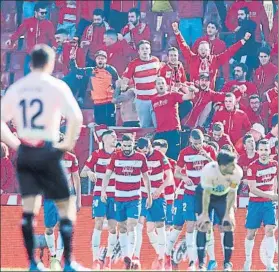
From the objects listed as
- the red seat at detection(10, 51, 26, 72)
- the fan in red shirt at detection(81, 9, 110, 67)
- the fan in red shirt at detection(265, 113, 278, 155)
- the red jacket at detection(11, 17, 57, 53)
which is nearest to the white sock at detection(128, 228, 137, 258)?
the fan in red shirt at detection(265, 113, 278, 155)

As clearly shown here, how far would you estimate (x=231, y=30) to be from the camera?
62.8 ft

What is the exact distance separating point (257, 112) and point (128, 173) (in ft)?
11.0

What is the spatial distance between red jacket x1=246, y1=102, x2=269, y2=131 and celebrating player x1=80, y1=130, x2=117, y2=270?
8.89 ft

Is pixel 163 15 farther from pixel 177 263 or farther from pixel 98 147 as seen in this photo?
pixel 177 263

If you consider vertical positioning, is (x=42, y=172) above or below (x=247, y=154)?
below

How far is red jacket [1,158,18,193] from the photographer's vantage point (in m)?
16.7

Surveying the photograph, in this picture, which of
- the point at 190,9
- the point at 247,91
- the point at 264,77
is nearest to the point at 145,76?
the point at 247,91

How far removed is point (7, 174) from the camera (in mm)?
16781

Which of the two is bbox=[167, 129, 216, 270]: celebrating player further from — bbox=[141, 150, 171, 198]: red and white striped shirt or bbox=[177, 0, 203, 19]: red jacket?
bbox=[177, 0, 203, 19]: red jacket

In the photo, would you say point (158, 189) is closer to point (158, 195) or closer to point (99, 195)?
point (158, 195)

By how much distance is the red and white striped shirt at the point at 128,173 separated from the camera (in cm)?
1505

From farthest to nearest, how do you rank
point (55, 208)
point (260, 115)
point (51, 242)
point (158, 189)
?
point (260, 115) < point (51, 242) < point (158, 189) < point (55, 208)

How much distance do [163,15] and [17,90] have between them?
8.33 m

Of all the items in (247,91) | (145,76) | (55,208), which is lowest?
(55,208)
